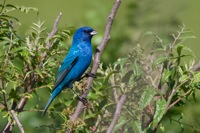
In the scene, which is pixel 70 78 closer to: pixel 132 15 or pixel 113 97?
pixel 132 15

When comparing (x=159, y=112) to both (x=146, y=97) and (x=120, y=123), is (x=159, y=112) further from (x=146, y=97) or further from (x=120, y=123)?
(x=120, y=123)

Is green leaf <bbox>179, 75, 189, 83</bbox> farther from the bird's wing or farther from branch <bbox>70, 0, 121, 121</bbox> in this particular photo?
the bird's wing

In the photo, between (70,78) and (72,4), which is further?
(72,4)

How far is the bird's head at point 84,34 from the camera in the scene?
16.1ft

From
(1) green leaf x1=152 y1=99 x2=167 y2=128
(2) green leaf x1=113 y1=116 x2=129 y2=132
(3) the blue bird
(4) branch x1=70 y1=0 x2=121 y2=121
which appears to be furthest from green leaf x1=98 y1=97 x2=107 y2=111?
(3) the blue bird

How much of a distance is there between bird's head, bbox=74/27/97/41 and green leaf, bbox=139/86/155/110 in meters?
1.57

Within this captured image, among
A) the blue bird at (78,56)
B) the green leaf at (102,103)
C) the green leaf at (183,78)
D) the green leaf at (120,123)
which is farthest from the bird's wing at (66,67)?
the green leaf at (183,78)

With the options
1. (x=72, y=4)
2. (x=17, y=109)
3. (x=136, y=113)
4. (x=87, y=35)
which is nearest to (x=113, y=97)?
(x=136, y=113)

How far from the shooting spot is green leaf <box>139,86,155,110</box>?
10.9 ft

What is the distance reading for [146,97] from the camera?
3.33 metres

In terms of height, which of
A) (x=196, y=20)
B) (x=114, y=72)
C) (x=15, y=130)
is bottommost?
(x=196, y=20)

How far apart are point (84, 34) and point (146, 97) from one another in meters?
1.71

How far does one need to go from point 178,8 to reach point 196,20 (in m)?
6.18

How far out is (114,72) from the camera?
11.8 ft
